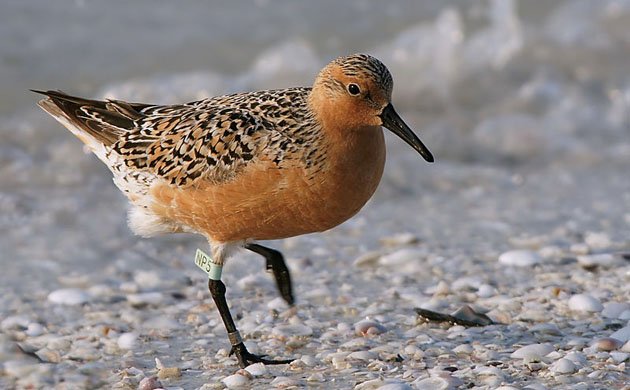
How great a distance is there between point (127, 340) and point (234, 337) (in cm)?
78

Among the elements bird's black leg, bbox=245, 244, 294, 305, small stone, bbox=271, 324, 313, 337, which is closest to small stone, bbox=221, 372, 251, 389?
small stone, bbox=271, 324, 313, 337

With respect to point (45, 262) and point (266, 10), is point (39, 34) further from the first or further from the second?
point (45, 262)

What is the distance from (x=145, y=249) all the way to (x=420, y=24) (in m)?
8.69

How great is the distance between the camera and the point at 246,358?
584 centimetres

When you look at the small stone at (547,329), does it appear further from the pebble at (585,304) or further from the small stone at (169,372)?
the small stone at (169,372)

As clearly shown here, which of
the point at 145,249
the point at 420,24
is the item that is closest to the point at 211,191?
the point at 145,249

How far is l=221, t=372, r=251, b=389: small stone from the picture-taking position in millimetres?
5547

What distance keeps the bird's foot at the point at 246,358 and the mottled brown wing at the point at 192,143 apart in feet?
3.18

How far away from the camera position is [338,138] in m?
5.78

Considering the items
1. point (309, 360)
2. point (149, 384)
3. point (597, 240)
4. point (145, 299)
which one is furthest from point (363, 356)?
point (597, 240)

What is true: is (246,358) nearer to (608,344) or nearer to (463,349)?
(463,349)

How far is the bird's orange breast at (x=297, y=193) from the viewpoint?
5703 millimetres

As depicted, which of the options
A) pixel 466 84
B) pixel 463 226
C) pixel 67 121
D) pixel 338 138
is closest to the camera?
pixel 338 138

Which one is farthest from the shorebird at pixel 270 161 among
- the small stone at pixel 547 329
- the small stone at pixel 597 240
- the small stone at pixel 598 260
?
the small stone at pixel 597 240
